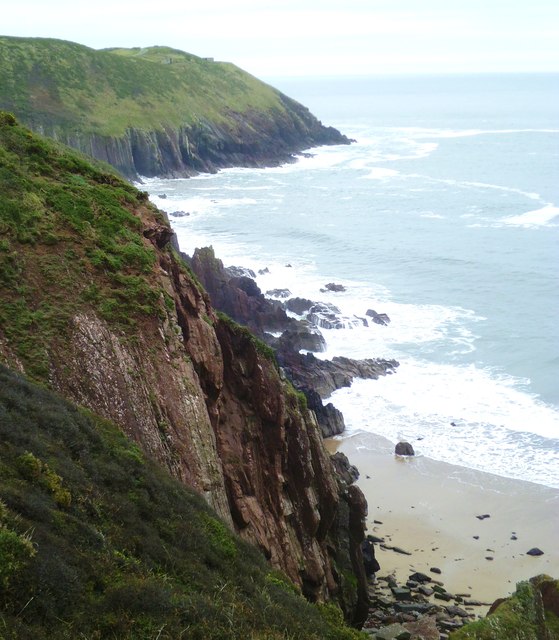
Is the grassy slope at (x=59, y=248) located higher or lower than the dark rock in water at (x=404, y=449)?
higher

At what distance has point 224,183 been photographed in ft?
304

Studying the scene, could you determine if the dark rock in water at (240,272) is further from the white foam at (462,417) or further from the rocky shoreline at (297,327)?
the white foam at (462,417)

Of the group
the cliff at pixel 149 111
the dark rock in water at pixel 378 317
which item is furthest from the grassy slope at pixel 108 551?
the cliff at pixel 149 111

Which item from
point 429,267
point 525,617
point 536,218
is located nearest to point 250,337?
point 525,617

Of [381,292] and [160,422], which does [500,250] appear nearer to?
[381,292]

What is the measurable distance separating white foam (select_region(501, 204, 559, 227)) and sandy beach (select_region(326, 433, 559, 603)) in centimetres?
4409

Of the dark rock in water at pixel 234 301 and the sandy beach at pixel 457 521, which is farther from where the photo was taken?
the dark rock in water at pixel 234 301

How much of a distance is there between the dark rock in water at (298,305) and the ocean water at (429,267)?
2.42m

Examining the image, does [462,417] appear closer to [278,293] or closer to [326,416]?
[326,416]

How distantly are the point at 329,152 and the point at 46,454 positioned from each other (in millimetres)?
110567

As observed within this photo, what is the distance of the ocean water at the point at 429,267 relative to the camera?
36125 mm

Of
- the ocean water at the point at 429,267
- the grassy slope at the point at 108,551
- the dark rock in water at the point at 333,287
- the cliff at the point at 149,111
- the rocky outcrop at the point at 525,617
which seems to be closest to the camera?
the grassy slope at the point at 108,551

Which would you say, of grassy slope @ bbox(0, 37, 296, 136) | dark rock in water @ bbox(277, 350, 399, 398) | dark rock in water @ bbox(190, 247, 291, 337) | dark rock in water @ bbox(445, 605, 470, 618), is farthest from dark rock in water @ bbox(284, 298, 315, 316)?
grassy slope @ bbox(0, 37, 296, 136)

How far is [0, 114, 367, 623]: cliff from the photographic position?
16.8m
